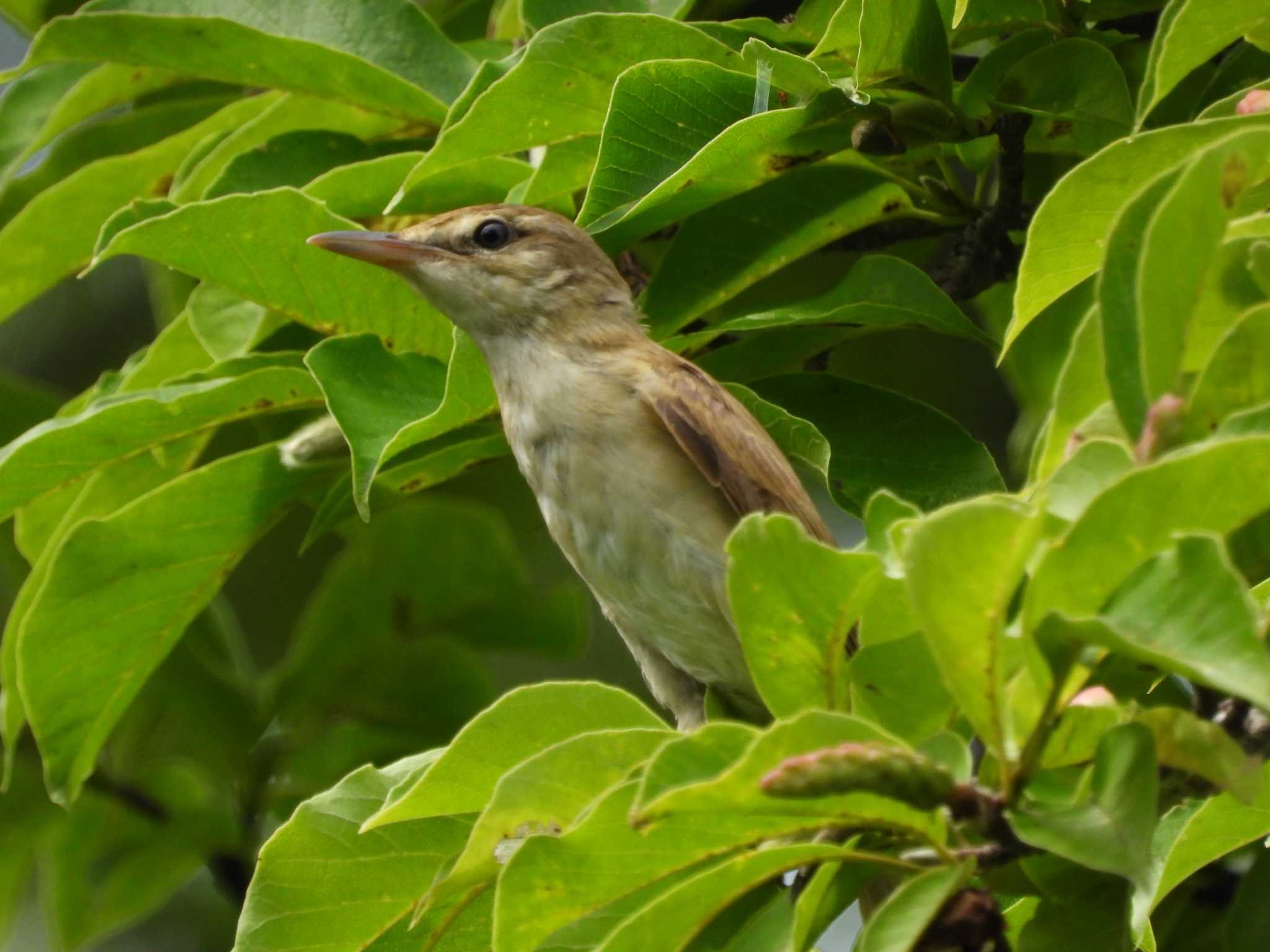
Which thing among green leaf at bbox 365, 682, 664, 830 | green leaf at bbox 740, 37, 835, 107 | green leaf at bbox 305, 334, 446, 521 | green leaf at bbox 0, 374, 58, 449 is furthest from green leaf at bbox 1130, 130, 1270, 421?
green leaf at bbox 0, 374, 58, 449

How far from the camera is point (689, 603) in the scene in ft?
9.45

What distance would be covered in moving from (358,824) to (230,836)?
2164 millimetres

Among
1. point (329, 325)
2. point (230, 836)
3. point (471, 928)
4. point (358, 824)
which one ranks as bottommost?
point (230, 836)

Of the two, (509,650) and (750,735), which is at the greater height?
(750,735)

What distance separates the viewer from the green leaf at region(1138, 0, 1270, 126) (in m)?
2.02

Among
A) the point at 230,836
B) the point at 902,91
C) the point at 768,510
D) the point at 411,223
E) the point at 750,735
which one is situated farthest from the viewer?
the point at 230,836

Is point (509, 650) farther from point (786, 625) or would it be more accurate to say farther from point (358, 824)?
point (786, 625)

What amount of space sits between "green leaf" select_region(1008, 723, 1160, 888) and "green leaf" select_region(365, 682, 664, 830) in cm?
55

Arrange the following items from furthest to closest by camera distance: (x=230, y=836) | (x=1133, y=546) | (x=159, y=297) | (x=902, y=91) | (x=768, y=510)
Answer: (x=230, y=836)
(x=159, y=297)
(x=768, y=510)
(x=902, y=91)
(x=1133, y=546)

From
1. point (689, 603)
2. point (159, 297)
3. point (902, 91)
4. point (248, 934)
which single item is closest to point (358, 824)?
point (248, 934)

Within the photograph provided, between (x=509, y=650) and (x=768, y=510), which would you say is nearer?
(x=768, y=510)

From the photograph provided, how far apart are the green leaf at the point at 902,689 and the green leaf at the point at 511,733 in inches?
10.9

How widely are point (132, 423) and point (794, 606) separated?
1.53m

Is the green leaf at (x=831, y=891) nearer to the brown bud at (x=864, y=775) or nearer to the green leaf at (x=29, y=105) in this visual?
the brown bud at (x=864, y=775)
